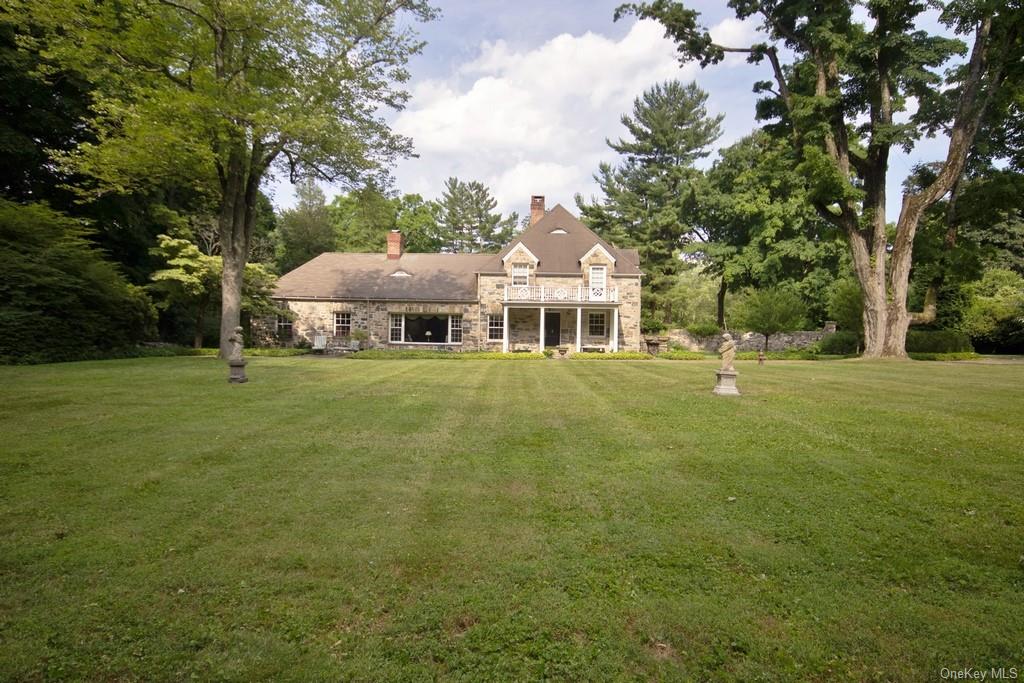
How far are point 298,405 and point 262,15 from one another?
1194 centimetres

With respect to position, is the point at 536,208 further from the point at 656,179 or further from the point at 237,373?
the point at 237,373

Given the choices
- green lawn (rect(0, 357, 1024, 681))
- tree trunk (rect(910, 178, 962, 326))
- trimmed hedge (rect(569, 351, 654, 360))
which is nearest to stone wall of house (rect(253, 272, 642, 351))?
trimmed hedge (rect(569, 351, 654, 360))

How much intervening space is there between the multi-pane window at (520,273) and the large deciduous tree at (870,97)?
11.7 metres

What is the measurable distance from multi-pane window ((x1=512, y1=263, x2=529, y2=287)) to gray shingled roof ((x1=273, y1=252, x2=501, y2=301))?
3.80 ft

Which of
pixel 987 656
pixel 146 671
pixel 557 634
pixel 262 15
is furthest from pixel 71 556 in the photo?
pixel 262 15

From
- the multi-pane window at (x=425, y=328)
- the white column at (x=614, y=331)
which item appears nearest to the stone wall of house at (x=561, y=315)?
the white column at (x=614, y=331)

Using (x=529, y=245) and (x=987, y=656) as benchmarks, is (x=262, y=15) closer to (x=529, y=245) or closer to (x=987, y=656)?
(x=529, y=245)

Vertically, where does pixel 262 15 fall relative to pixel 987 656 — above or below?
Result: above

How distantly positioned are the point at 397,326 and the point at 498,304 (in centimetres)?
560

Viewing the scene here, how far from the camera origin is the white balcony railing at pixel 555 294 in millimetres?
25141

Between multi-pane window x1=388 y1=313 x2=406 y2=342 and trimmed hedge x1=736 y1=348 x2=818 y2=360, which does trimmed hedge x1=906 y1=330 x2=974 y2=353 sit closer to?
trimmed hedge x1=736 y1=348 x2=818 y2=360

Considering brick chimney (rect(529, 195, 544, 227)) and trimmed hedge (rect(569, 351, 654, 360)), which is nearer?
trimmed hedge (rect(569, 351, 654, 360))

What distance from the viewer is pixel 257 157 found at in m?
16.5

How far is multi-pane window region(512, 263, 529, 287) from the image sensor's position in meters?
26.2
